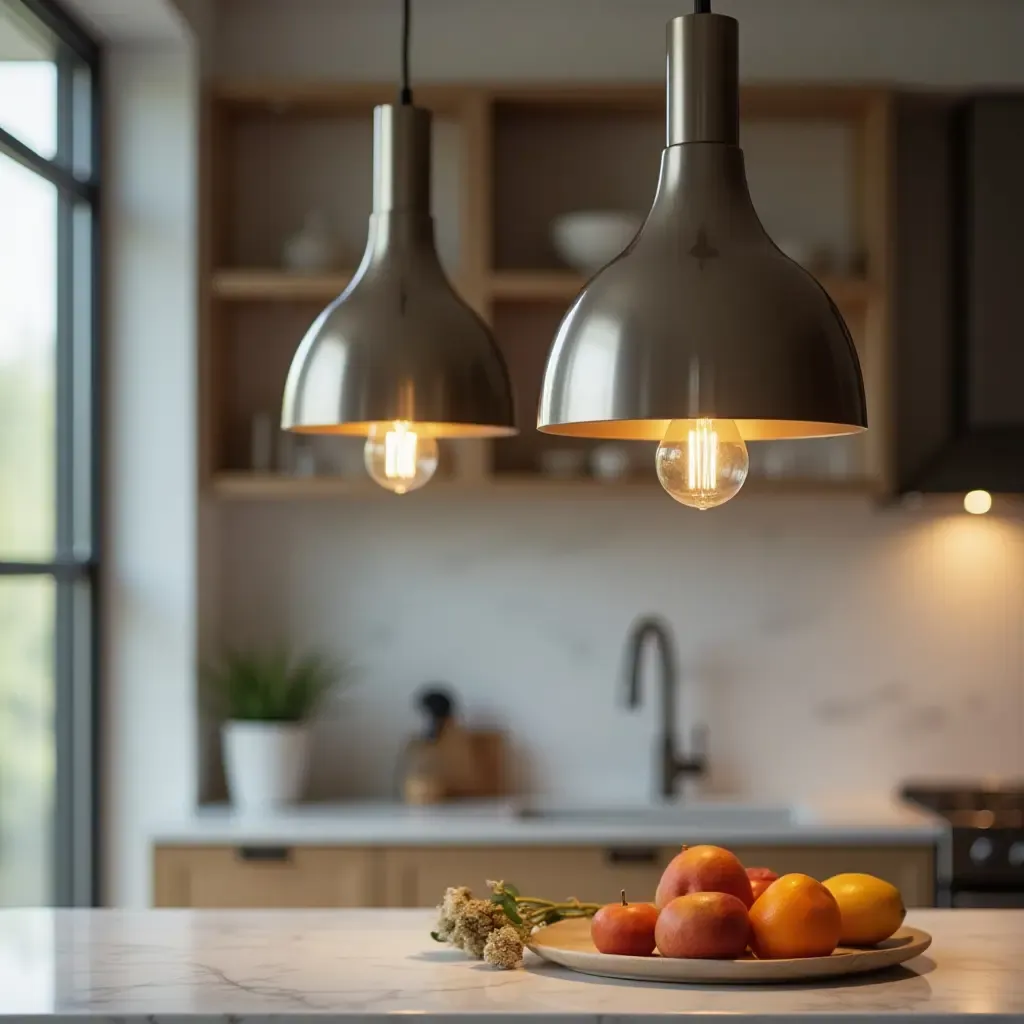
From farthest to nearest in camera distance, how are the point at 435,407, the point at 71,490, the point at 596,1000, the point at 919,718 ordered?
the point at 919,718, the point at 71,490, the point at 435,407, the point at 596,1000

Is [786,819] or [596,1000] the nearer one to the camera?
[596,1000]

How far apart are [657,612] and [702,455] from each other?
259 cm

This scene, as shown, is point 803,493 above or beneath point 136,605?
above

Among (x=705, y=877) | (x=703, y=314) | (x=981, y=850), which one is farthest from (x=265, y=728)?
(x=703, y=314)

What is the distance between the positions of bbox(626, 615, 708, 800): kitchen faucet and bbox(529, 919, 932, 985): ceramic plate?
1.99 metres

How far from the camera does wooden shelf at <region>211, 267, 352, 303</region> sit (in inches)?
155

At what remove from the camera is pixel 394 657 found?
4227mm

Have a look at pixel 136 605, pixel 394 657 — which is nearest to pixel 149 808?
pixel 136 605

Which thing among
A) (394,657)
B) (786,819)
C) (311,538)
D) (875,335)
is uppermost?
(875,335)

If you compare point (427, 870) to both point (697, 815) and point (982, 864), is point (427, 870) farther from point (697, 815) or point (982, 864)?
point (982, 864)

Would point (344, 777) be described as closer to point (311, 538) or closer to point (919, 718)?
point (311, 538)

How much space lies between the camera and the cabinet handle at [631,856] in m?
3.58

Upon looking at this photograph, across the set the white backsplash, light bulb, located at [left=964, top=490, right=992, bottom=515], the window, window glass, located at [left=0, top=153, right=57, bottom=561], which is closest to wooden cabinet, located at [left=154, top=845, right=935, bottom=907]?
the window

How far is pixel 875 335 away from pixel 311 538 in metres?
1.65
